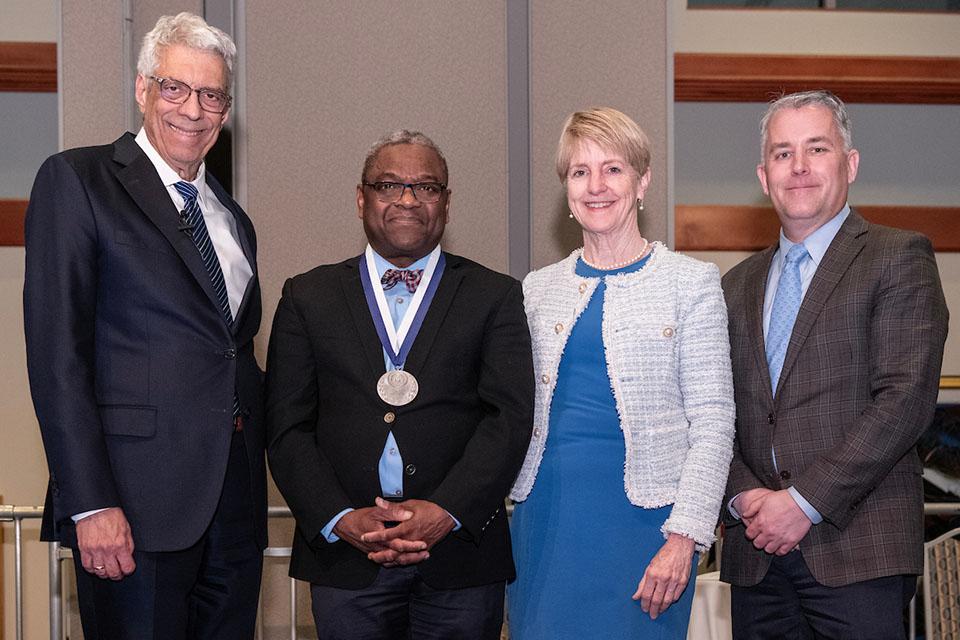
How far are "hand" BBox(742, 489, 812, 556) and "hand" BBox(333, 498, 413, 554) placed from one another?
32.9 inches

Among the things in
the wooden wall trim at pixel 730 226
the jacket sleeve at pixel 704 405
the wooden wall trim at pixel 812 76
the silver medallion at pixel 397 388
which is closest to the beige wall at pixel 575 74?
the jacket sleeve at pixel 704 405

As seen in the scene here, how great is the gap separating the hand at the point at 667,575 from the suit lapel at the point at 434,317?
0.72m

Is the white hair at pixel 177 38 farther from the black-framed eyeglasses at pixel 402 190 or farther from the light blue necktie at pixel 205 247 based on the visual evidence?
the black-framed eyeglasses at pixel 402 190

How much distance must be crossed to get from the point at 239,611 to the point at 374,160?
1196 millimetres

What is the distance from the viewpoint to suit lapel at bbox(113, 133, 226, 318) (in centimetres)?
235

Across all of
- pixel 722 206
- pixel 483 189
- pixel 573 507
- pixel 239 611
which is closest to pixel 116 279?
pixel 239 611

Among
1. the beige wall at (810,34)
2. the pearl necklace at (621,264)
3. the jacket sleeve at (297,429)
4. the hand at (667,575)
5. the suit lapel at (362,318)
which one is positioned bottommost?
the hand at (667,575)

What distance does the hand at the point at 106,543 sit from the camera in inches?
85.3

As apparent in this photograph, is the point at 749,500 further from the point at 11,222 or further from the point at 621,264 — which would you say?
the point at 11,222

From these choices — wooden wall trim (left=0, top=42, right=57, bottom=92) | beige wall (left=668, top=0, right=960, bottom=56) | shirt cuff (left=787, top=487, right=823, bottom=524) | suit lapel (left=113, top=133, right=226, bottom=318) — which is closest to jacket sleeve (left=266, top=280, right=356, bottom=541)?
suit lapel (left=113, top=133, right=226, bottom=318)

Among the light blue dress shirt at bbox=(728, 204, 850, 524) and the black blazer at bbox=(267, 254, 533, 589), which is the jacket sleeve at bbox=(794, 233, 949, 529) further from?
the black blazer at bbox=(267, 254, 533, 589)

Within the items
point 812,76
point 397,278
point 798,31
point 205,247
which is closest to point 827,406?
point 397,278

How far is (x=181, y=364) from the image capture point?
7.57 feet

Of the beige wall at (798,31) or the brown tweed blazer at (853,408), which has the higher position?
the beige wall at (798,31)
